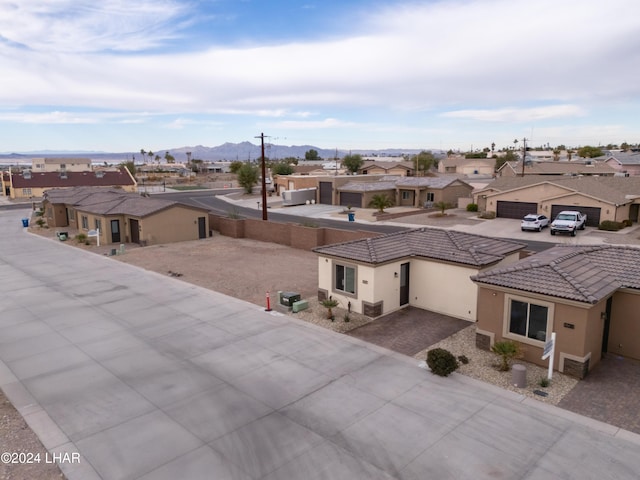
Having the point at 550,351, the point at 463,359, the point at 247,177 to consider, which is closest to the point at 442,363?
the point at 463,359

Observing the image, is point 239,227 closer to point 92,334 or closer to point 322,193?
point 92,334

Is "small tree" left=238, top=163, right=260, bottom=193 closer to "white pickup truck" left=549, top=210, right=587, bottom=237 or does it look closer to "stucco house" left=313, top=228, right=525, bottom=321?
"white pickup truck" left=549, top=210, right=587, bottom=237

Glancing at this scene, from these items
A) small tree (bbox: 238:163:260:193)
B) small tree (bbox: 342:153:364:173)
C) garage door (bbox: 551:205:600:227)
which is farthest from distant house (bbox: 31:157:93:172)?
garage door (bbox: 551:205:600:227)

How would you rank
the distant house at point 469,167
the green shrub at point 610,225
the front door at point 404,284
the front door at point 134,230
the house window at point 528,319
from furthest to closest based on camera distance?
the distant house at point 469,167
the green shrub at point 610,225
the front door at point 134,230
the front door at point 404,284
the house window at point 528,319

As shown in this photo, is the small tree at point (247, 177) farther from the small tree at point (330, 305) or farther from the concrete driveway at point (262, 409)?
the small tree at point (330, 305)

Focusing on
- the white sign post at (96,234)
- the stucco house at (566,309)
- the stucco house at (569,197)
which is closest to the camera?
the stucco house at (566,309)

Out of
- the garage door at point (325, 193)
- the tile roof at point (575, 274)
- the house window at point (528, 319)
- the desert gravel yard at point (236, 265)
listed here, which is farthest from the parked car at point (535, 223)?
the garage door at point (325, 193)

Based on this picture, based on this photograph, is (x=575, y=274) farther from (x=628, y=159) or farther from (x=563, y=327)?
(x=628, y=159)
